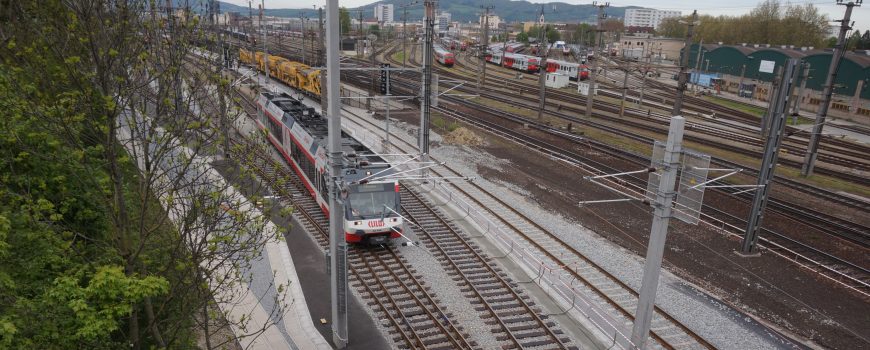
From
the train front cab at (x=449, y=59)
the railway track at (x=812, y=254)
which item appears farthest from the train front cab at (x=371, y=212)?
the train front cab at (x=449, y=59)

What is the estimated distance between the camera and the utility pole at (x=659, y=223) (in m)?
10.5

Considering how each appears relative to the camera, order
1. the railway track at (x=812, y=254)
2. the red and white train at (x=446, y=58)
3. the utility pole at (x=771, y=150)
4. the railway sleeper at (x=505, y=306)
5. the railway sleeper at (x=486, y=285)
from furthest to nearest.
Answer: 1. the red and white train at (x=446, y=58)
2. the railway track at (x=812, y=254)
3. the utility pole at (x=771, y=150)
4. the railway sleeper at (x=486, y=285)
5. the railway sleeper at (x=505, y=306)

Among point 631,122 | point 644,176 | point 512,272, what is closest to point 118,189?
point 512,272

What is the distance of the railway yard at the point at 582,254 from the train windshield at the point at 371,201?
1.53 m

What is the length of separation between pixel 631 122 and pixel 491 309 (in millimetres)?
33542

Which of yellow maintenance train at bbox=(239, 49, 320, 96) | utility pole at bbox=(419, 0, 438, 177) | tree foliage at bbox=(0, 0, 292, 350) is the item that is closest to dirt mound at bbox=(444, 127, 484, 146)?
utility pole at bbox=(419, 0, 438, 177)

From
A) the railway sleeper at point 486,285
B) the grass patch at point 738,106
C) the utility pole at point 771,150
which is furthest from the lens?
the grass patch at point 738,106

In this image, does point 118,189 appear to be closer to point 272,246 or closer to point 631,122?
point 272,246

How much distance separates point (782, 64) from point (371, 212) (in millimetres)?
72157

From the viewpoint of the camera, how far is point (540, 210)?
24.5 metres

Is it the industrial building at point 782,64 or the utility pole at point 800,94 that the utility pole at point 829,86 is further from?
the industrial building at point 782,64

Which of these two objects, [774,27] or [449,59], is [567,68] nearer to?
[449,59]

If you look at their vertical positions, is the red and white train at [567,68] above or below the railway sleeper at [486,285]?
above

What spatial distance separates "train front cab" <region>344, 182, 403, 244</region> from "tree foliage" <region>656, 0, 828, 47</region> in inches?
2862
